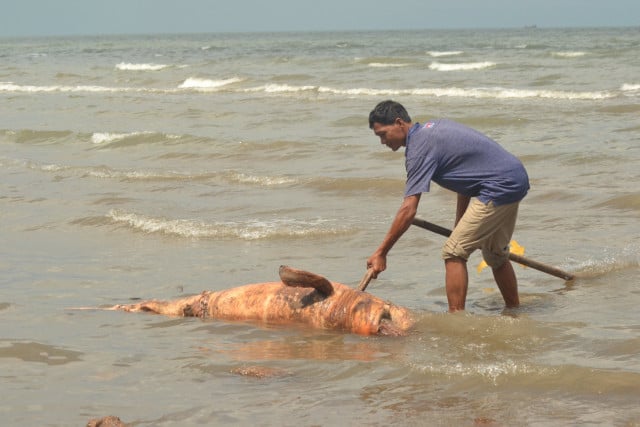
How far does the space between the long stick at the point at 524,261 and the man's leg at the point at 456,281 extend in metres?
0.29

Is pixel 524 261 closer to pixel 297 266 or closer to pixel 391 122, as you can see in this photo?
pixel 391 122

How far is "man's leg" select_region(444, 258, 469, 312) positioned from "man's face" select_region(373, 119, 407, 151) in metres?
0.79

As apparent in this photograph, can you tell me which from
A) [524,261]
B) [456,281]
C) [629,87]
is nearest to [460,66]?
[629,87]

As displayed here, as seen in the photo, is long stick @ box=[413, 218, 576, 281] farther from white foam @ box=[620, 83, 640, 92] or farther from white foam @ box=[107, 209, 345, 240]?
white foam @ box=[620, 83, 640, 92]

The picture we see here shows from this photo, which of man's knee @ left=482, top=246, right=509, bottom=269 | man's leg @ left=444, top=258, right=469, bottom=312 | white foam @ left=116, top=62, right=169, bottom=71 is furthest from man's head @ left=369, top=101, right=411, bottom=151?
white foam @ left=116, top=62, right=169, bottom=71

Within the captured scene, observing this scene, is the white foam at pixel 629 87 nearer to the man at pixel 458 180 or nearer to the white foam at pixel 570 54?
the white foam at pixel 570 54

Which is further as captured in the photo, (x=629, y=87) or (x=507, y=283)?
(x=629, y=87)

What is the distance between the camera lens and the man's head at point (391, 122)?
18.0ft

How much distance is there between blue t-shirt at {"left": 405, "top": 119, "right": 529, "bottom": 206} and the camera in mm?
5469

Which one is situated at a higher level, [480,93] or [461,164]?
[461,164]

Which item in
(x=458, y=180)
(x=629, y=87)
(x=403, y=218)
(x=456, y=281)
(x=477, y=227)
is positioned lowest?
(x=629, y=87)

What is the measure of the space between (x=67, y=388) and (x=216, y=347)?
98cm

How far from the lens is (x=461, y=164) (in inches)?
222

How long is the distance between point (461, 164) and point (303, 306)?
1241 mm
